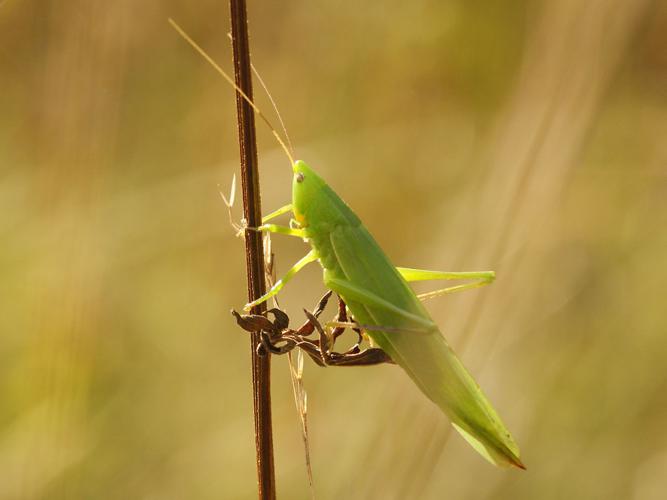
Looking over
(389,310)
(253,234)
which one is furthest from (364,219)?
(253,234)

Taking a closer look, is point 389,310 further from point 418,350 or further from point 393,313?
point 418,350

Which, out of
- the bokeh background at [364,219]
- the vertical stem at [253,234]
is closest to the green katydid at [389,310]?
the vertical stem at [253,234]

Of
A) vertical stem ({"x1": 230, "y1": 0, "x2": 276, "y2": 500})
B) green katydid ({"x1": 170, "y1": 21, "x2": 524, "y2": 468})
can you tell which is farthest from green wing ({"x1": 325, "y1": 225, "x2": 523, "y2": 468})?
vertical stem ({"x1": 230, "y1": 0, "x2": 276, "y2": 500})

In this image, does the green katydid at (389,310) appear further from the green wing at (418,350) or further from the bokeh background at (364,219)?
the bokeh background at (364,219)

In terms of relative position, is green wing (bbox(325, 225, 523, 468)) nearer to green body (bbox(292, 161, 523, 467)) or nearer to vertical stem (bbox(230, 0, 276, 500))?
green body (bbox(292, 161, 523, 467))

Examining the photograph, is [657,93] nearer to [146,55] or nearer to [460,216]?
[460,216]

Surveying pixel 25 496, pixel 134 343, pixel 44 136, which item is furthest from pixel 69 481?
pixel 44 136

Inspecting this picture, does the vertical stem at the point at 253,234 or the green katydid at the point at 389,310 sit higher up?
the vertical stem at the point at 253,234
